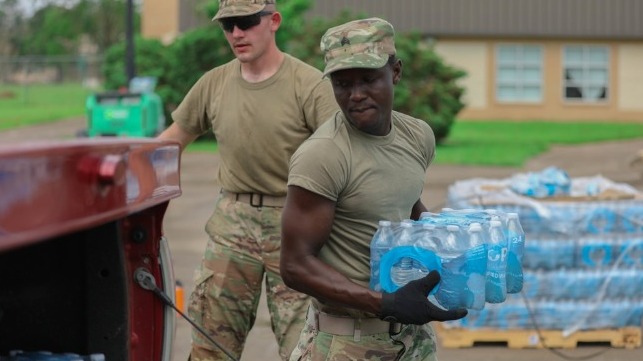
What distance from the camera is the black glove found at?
389cm

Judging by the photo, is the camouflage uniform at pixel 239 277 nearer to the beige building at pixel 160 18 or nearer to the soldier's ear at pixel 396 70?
the soldier's ear at pixel 396 70

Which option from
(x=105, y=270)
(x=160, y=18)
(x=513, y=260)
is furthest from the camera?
(x=160, y=18)

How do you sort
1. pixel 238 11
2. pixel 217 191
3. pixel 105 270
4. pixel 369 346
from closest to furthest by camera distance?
1. pixel 105 270
2. pixel 369 346
3. pixel 238 11
4. pixel 217 191

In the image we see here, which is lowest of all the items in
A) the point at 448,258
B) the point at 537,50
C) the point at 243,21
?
the point at 537,50

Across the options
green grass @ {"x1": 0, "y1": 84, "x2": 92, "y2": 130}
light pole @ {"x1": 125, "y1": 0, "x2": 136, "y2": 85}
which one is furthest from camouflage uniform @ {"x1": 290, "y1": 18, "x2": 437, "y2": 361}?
green grass @ {"x1": 0, "y1": 84, "x2": 92, "y2": 130}

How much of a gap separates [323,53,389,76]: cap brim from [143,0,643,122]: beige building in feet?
119

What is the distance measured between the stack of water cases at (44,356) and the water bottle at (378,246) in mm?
1005

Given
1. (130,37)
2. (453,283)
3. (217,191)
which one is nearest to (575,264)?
(453,283)

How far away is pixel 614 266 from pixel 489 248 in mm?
4393

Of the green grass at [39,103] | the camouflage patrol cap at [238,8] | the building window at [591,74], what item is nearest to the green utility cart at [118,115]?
the green grass at [39,103]

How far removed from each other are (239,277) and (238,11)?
123cm

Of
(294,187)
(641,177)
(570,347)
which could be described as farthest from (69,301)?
(641,177)

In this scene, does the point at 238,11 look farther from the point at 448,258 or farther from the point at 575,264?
the point at 575,264

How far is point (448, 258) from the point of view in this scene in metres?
3.97
